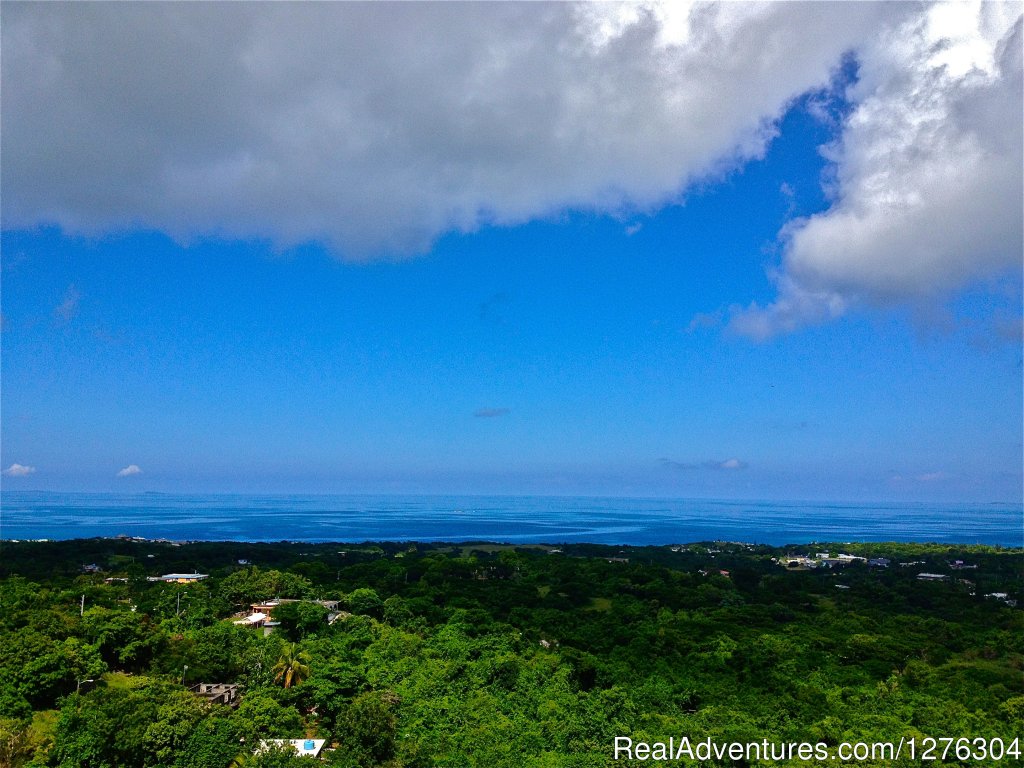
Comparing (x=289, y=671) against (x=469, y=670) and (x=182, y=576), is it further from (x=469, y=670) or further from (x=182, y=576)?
(x=182, y=576)

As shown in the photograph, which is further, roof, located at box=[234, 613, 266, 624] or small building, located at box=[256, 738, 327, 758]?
roof, located at box=[234, 613, 266, 624]

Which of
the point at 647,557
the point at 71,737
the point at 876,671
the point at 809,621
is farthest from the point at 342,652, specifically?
the point at 647,557

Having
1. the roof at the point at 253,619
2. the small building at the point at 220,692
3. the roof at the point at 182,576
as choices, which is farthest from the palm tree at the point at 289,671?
the roof at the point at 182,576

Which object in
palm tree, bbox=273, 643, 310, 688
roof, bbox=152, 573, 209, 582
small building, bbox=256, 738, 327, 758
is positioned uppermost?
palm tree, bbox=273, 643, 310, 688

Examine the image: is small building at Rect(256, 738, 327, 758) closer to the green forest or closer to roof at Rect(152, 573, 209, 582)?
the green forest

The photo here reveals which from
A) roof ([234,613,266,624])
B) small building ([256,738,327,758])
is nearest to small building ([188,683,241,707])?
small building ([256,738,327,758])

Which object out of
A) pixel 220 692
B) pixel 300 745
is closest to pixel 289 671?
pixel 220 692

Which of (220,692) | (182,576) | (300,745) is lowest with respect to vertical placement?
(182,576)

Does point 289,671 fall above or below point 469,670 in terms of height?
above
